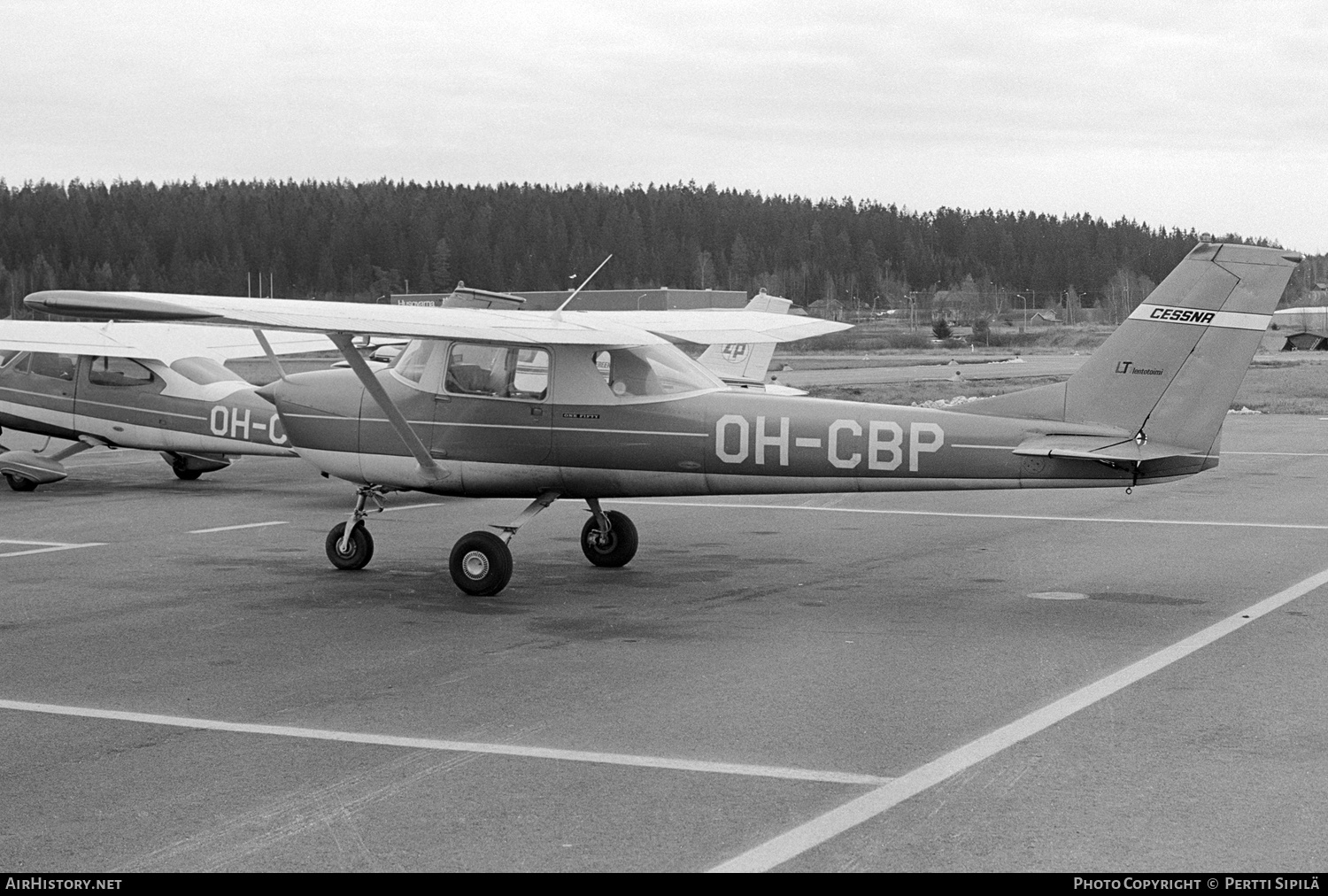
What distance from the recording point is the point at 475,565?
11.2 metres

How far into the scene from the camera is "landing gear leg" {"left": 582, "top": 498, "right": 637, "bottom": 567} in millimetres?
12711

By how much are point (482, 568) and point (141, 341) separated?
1075 cm

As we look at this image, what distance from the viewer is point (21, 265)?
12506 cm

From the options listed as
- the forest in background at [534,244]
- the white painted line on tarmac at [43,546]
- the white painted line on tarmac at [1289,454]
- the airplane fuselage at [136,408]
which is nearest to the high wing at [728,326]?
the white painted line on tarmac at [43,546]

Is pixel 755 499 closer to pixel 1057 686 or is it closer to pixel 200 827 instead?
pixel 1057 686

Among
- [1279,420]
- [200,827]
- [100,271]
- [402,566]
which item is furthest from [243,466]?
[100,271]

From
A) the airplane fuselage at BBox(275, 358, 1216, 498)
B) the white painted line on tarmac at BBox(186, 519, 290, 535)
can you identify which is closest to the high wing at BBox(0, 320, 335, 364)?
the white painted line on tarmac at BBox(186, 519, 290, 535)

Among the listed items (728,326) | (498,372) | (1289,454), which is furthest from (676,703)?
(1289,454)

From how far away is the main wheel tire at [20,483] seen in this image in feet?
63.9

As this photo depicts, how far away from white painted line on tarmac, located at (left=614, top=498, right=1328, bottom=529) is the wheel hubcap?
6.58m

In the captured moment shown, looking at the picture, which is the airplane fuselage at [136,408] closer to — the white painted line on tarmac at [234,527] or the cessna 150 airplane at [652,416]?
the white painted line on tarmac at [234,527]

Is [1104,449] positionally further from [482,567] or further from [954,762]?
[482,567]

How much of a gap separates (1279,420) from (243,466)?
2175cm

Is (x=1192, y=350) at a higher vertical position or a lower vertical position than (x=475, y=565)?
higher
